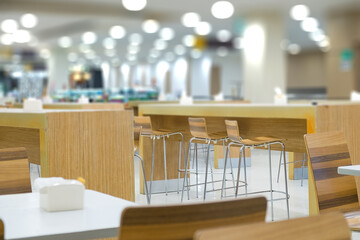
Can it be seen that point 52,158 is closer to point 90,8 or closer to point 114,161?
point 114,161

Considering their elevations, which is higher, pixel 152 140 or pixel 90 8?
pixel 90 8

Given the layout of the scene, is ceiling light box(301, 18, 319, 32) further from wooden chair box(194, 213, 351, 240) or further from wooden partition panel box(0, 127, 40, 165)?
wooden chair box(194, 213, 351, 240)

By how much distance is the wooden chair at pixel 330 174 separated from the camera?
2.70 metres

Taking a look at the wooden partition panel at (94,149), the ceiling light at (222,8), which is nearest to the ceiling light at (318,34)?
the ceiling light at (222,8)

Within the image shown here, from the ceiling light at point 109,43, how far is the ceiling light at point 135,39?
0.69 m

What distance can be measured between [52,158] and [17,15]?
33.5 ft

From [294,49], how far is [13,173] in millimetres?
23185

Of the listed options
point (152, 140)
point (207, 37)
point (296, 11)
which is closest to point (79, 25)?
point (207, 37)

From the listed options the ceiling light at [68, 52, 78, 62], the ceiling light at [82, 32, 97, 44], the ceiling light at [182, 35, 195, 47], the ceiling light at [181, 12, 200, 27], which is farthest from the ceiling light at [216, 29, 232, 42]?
the ceiling light at [68, 52, 78, 62]

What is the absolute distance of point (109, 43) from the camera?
2033cm

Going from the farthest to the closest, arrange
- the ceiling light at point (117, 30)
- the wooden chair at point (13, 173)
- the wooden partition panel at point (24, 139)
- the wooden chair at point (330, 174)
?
the ceiling light at point (117, 30) → the wooden partition panel at point (24, 139) → the wooden chair at point (330, 174) → the wooden chair at point (13, 173)

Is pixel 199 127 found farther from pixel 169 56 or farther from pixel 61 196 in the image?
pixel 169 56

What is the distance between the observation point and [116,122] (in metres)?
3.58

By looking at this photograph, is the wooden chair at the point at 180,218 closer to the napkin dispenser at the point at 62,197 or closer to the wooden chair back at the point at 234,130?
the napkin dispenser at the point at 62,197
